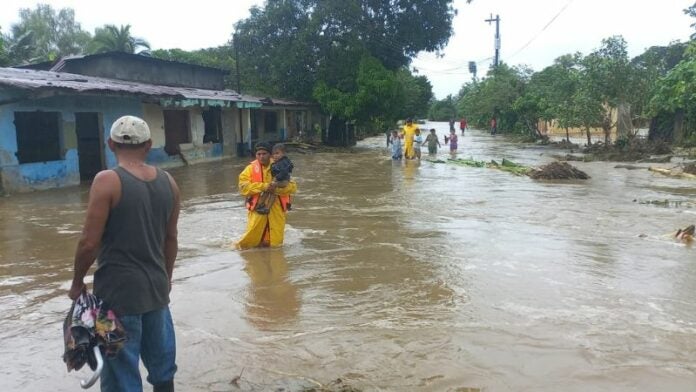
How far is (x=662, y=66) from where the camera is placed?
2333cm

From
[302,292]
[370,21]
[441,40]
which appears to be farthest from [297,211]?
[441,40]

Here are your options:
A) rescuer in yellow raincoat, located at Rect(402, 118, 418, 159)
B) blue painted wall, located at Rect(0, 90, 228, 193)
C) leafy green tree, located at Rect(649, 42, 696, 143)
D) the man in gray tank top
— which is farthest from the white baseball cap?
rescuer in yellow raincoat, located at Rect(402, 118, 418, 159)

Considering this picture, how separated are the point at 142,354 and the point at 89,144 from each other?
47.0 ft

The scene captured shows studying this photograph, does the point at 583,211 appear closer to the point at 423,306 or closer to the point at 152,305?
the point at 423,306

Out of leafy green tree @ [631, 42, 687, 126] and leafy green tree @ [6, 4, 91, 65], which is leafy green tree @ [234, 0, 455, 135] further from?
leafy green tree @ [6, 4, 91, 65]

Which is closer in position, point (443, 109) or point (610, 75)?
point (610, 75)

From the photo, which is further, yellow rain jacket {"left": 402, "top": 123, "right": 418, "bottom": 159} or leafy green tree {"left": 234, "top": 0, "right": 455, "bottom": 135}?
leafy green tree {"left": 234, "top": 0, "right": 455, "bottom": 135}

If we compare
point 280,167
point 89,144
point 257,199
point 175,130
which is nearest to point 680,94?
point 280,167

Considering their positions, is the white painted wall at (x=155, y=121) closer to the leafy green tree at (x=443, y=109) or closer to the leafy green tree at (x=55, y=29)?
the leafy green tree at (x=55, y=29)

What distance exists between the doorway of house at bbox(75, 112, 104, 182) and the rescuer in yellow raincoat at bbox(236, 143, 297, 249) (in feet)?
33.4

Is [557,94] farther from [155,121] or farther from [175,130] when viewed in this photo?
[155,121]

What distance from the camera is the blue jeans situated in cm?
272

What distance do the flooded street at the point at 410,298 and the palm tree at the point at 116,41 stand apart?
27007 millimetres

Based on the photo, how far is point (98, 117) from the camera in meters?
15.6
